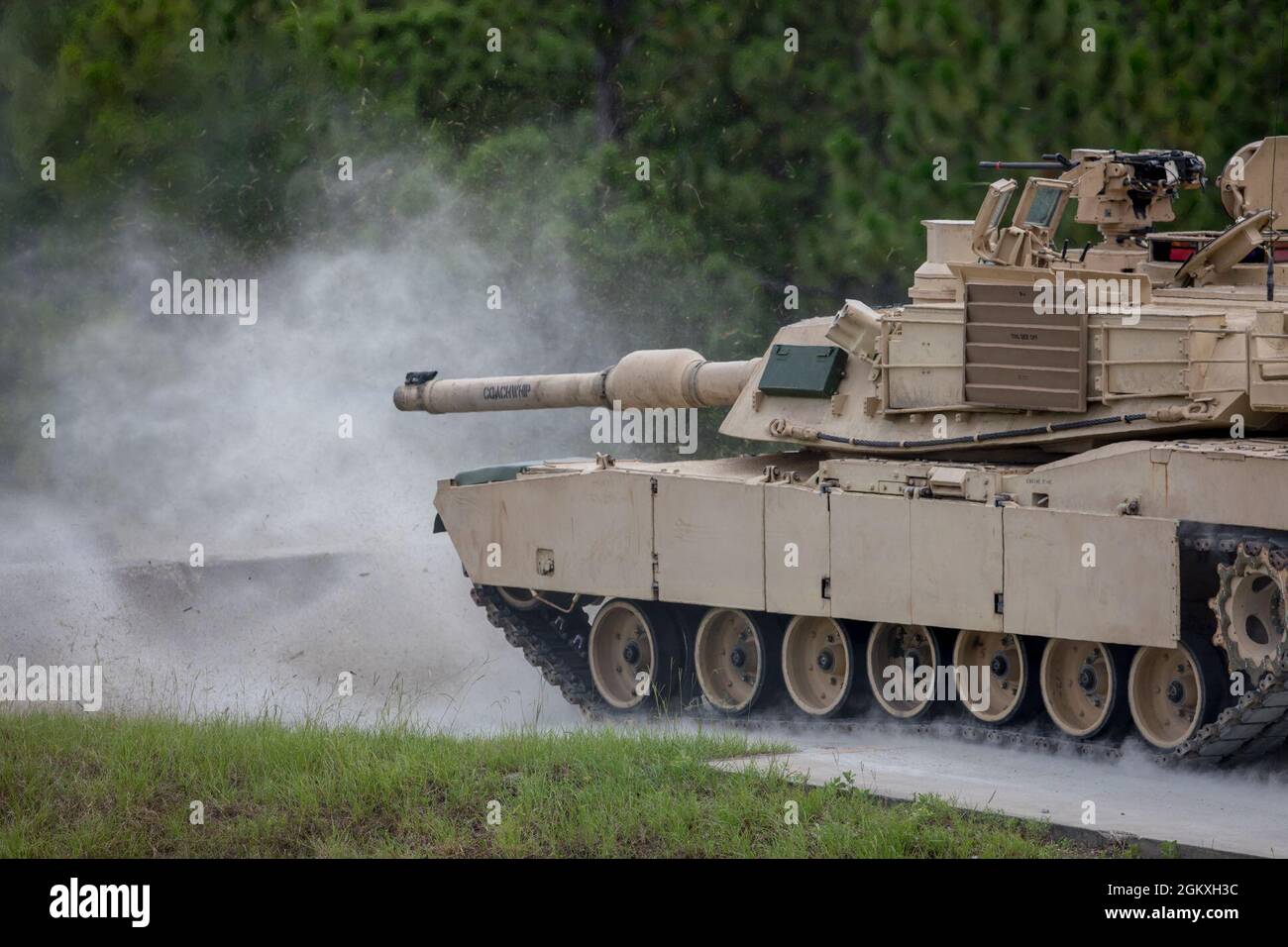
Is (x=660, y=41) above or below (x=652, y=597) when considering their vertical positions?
above

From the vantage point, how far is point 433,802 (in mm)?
11047

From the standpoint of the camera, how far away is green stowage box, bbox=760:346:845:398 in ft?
48.2

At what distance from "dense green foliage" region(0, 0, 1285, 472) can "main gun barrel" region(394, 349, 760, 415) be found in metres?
5.98

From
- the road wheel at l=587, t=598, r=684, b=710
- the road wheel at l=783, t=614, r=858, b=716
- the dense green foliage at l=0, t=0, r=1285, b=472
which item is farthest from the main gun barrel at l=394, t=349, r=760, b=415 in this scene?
the dense green foliage at l=0, t=0, r=1285, b=472

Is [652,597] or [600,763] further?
[652,597]

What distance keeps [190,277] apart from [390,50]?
365 centimetres

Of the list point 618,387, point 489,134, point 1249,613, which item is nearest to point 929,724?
point 1249,613

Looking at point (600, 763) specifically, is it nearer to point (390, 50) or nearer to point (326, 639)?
point (326, 639)

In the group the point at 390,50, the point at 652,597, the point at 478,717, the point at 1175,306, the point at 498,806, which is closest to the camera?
the point at 498,806

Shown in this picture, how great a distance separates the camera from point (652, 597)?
1515cm

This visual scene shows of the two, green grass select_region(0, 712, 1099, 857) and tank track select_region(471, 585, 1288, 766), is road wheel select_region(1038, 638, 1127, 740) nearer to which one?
tank track select_region(471, 585, 1288, 766)

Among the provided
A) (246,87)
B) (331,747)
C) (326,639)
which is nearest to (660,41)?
(246,87)

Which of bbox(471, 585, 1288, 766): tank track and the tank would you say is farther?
the tank

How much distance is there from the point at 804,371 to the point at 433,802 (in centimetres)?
493
